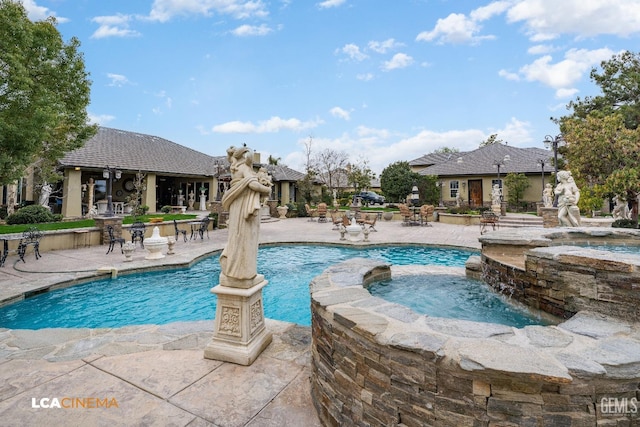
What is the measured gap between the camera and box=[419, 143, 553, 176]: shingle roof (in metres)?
25.7

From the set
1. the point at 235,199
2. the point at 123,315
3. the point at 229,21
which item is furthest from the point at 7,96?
the point at 235,199

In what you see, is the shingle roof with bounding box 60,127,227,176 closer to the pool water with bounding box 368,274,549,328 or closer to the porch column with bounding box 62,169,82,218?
the porch column with bounding box 62,169,82,218

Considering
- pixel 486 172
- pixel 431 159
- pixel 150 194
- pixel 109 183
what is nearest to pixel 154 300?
pixel 109 183

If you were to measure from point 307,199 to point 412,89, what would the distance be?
1587 cm

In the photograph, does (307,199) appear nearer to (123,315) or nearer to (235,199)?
(123,315)

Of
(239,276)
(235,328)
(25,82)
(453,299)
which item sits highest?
(25,82)

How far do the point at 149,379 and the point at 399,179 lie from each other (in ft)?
85.3

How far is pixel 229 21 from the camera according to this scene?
37.7 feet

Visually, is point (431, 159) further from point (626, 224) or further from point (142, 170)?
point (142, 170)

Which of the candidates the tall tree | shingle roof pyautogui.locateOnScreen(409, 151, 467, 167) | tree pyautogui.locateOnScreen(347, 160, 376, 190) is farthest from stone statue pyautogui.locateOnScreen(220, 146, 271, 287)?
shingle roof pyautogui.locateOnScreen(409, 151, 467, 167)

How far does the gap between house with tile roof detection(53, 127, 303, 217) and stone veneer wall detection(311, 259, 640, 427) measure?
49.5 ft

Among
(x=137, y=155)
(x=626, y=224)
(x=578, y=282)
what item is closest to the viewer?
(x=578, y=282)

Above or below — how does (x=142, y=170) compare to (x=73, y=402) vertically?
above

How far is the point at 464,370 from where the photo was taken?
1640 mm
